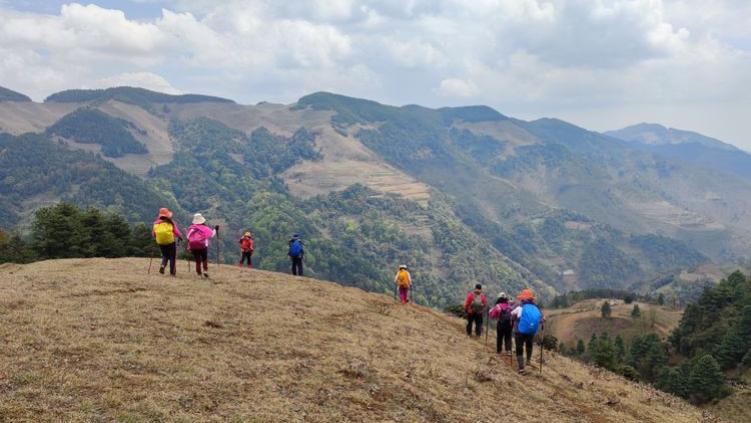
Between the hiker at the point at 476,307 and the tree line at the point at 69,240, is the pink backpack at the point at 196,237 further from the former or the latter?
the tree line at the point at 69,240

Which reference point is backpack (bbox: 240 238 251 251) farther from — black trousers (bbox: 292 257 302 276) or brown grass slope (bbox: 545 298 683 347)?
brown grass slope (bbox: 545 298 683 347)

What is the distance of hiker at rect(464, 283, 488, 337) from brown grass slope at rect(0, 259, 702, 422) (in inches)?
50.2

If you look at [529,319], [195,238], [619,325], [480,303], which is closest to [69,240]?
[195,238]

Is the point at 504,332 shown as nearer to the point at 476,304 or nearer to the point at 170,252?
the point at 476,304

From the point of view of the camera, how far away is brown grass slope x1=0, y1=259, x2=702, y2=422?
11.7 m

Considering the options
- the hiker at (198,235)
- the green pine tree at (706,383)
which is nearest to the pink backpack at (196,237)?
the hiker at (198,235)

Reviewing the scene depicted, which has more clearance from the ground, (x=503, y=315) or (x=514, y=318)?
(x=514, y=318)

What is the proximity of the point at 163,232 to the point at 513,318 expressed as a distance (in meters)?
15.1

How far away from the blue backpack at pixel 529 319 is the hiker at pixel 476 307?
4.99 metres

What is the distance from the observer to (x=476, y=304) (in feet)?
87.4

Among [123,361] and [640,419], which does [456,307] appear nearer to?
[640,419]

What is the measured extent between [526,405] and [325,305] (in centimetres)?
1090

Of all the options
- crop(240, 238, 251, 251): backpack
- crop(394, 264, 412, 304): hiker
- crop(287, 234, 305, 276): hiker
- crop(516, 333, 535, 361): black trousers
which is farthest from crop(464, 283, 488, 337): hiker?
crop(240, 238, 251, 251): backpack

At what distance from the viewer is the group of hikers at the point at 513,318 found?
20.5 metres
